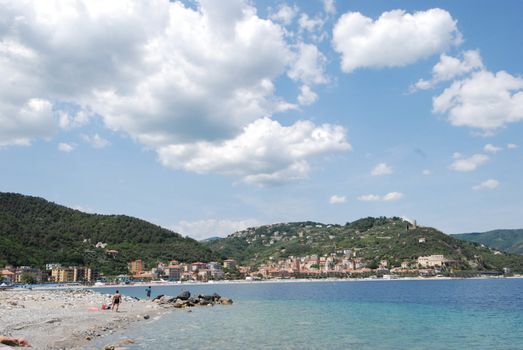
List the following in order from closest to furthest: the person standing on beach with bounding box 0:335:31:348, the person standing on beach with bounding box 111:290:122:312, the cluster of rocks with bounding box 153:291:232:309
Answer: the person standing on beach with bounding box 0:335:31:348
the person standing on beach with bounding box 111:290:122:312
the cluster of rocks with bounding box 153:291:232:309

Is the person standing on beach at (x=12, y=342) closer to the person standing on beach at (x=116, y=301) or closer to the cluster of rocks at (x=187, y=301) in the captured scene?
the person standing on beach at (x=116, y=301)

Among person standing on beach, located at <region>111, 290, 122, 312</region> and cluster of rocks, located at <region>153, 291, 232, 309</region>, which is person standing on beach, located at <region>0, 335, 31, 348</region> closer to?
person standing on beach, located at <region>111, 290, 122, 312</region>

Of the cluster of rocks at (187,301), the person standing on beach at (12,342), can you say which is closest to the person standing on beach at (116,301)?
the cluster of rocks at (187,301)

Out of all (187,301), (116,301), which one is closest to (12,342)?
(116,301)

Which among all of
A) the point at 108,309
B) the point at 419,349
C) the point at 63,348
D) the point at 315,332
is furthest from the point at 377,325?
the point at 108,309

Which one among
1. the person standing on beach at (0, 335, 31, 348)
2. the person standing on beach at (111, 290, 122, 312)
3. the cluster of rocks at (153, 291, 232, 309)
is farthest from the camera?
the cluster of rocks at (153, 291, 232, 309)

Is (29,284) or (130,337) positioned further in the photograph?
(29,284)

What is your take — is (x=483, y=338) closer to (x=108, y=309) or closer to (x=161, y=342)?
(x=161, y=342)

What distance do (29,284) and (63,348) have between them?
133861 millimetres

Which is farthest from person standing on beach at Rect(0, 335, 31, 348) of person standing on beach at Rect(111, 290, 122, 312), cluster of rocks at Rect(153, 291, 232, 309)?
cluster of rocks at Rect(153, 291, 232, 309)

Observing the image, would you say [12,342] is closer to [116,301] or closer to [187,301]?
[116,301]

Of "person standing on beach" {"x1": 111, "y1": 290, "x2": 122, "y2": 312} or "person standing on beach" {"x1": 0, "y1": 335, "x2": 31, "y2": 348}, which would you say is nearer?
"person standing on beach" {"x1": 0, "y1": 335, "x2": 31, "y2": 348}

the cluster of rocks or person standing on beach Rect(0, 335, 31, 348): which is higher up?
person standing on beach Rect(0, 335, 31, 348)

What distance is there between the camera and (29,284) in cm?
13988
